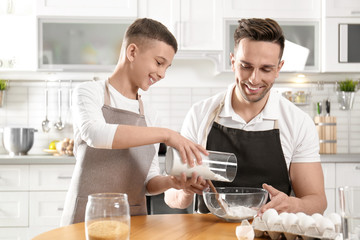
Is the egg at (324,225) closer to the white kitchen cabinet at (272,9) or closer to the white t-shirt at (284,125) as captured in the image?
the white t-shirt at (284,125)

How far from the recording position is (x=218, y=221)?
5.13 feet

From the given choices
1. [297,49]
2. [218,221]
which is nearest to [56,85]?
[297,49]

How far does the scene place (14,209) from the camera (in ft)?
11.2

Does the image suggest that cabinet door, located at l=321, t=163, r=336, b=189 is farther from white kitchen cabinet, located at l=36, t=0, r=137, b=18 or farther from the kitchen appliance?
white kitchen cabinet, located at l=36, t=0, r=137, b=18

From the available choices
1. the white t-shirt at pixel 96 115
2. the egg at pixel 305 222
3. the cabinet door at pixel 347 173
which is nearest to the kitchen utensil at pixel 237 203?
the egg at pixel 305 222

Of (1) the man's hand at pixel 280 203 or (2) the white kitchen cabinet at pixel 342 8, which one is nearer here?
(1) the man's hand at pixel 280 203

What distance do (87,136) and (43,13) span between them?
7.79ft

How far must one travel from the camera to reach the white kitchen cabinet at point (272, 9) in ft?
12.4

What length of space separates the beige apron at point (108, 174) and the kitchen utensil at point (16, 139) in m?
2.03

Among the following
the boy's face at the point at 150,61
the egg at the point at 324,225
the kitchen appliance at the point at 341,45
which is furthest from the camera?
the kitchen appliance at the point at 341,45

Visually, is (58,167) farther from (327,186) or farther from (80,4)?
(327,186)

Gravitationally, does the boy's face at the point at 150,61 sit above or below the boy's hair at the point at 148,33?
below

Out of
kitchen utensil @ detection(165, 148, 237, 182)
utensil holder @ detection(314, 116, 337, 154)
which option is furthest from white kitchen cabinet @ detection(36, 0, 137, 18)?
kitchen utensil @ detection(165, 148, 237, 182)

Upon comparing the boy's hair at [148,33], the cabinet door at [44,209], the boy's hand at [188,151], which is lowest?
the cabinet door at [44,209]
